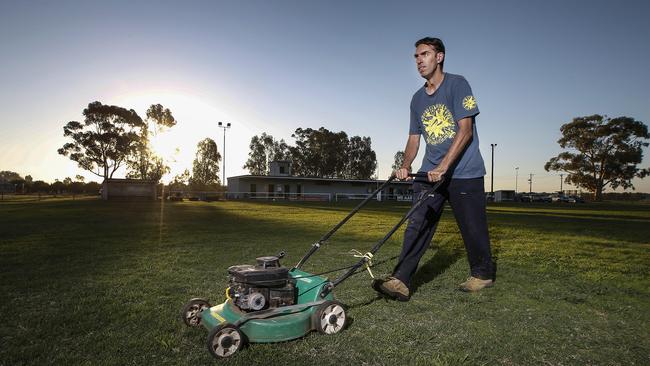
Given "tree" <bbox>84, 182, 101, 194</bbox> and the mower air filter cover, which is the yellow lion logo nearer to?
the mower air filter cover

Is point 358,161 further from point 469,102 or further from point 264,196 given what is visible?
point 469,102

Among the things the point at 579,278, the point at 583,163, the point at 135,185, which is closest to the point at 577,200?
the point at 583,163

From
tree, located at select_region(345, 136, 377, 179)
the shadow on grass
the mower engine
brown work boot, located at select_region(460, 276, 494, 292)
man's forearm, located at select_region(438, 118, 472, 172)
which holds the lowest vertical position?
the shadow on grass

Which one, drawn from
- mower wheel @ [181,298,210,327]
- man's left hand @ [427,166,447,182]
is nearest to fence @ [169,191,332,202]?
man's left hand @ [427,166,447,182]

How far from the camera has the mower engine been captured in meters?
2.74

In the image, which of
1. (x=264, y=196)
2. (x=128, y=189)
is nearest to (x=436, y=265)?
(x=128, y=189)

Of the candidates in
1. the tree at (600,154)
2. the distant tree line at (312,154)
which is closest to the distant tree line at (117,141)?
the distant tree line at (312,154)

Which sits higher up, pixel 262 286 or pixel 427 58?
pixel 427 58

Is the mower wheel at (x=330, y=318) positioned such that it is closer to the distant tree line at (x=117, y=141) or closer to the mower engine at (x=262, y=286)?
the mower engine at (x=262, y=286)

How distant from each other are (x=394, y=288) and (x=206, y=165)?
75.9 metres

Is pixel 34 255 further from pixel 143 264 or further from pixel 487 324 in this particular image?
pixel 487 324

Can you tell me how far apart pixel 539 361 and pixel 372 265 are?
3175 millimetres

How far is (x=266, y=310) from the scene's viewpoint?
277cm

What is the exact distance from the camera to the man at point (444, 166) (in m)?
3.70
